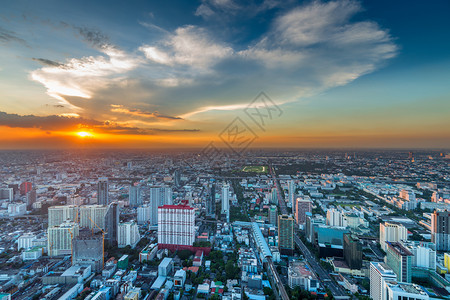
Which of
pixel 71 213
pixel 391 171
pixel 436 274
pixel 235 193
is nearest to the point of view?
pixel 436 274

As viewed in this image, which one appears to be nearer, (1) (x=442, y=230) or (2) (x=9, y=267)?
Answer: (2) (x=9, y=267)

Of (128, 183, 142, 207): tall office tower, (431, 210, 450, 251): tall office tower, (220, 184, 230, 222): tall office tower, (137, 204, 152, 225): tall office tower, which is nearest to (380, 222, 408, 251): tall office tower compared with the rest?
(431, 210, 450, 251): tall office tower

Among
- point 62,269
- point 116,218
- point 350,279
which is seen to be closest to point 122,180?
point 116,218

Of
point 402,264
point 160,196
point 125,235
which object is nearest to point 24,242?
point 125,235

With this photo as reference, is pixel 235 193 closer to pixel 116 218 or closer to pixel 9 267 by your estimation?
pixel 116 218

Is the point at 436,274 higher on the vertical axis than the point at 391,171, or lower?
lower

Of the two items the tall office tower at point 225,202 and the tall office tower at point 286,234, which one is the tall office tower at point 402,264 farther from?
the tall office tower at point 225,202
